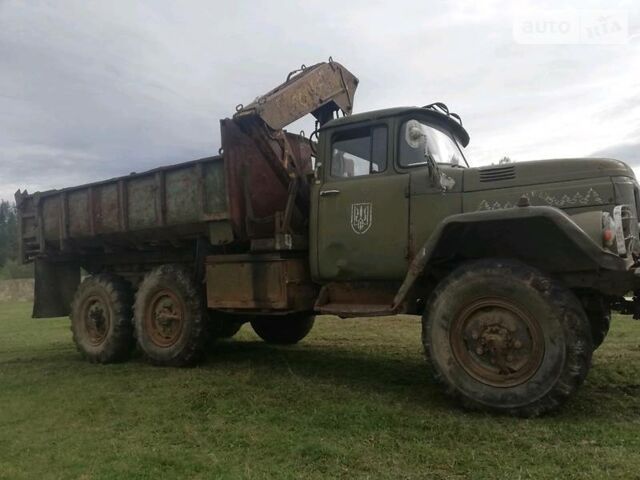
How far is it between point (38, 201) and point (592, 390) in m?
7.87

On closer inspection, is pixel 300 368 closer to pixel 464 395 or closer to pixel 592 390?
pixel 464 395

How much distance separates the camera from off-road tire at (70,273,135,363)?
7.80m

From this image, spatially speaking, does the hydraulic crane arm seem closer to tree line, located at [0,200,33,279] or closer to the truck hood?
the truck hood

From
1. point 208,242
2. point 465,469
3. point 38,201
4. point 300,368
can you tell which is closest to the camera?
point 465,469

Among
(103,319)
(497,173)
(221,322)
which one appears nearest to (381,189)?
(497,173)

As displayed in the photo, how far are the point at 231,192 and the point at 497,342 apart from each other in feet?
11.2

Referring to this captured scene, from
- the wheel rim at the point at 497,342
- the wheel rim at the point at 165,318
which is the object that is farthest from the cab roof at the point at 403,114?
the wheel rim at the point at 165,318

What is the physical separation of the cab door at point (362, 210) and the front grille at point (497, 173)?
72cm

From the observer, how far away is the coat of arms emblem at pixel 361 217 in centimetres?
561

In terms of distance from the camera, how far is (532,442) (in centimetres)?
367

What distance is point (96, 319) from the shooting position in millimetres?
8070

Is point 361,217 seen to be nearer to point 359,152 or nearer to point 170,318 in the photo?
point 359,152

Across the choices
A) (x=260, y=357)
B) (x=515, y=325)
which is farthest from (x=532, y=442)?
(x=260, y=357)

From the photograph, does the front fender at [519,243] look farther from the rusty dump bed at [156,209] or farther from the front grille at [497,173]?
the rusty dump bed at [156,209]
